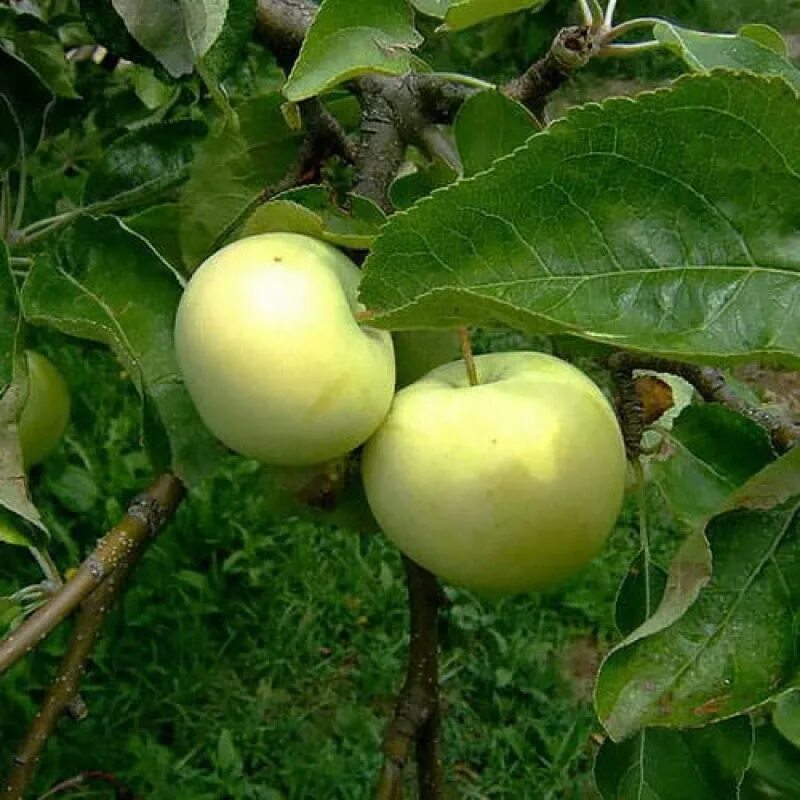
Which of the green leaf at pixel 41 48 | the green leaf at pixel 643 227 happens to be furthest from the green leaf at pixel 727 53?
the green leaf at pixel 41 48

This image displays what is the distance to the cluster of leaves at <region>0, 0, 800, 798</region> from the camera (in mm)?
573

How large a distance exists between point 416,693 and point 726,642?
0.41 metres

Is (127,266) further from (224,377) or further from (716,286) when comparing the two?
(716,286)

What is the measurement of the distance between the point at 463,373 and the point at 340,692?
55.6 inches

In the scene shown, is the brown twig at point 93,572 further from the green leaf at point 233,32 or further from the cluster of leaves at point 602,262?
the green leaf at point 233,32

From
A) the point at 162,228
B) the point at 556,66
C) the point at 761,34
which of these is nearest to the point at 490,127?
the point at 556,66

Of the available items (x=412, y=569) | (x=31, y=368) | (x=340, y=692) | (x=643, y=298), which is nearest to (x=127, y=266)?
(x=31, y=368)

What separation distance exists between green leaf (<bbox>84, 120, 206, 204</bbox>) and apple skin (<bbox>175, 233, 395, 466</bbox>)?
0.36m

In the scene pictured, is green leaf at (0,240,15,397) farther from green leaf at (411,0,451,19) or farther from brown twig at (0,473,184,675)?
green leaf at (411,0,451,19)

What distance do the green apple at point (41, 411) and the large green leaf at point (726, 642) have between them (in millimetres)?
535

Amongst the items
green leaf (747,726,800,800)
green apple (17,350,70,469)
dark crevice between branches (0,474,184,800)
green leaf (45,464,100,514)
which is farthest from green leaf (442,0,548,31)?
green leaf (45,464,100,514)

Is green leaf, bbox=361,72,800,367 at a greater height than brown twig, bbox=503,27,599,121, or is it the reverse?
green leaf, bbox=361,72,800,367

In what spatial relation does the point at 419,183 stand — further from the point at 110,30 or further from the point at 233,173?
the point at 110,30

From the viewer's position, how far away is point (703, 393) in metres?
0.92
